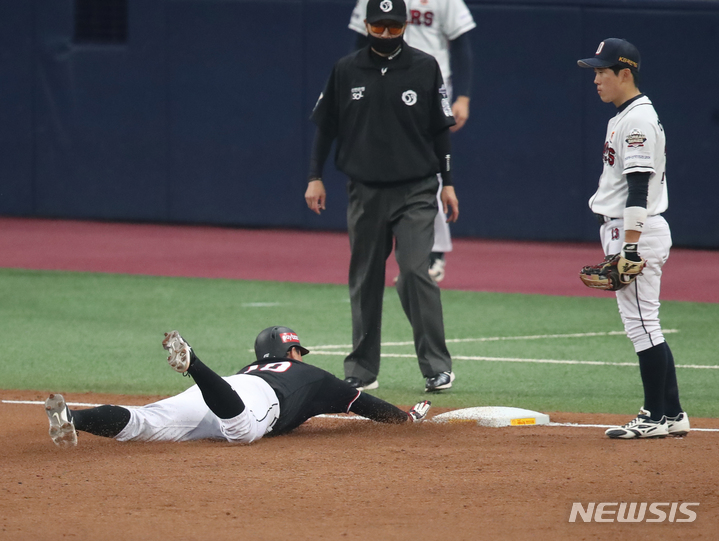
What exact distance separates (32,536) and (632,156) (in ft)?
10.2

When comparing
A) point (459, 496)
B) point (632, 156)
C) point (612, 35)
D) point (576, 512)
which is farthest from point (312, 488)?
point (612, 35)

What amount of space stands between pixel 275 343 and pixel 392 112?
1718 millimetres

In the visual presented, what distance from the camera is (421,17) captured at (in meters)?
10.5

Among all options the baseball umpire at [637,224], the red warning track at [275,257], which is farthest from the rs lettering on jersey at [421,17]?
the baseball umpire at [637,224]

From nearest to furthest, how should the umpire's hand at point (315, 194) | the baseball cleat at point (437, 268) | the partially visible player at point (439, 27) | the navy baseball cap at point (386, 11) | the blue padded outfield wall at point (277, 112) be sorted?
the navy baseball cap at point (386, 11)
the umpire's hand at point (315, 194)
the partially visible player at point (439, 27)
the baseball cleat at point (437, 268)
the blue padded outfield wall at point (277, 112)

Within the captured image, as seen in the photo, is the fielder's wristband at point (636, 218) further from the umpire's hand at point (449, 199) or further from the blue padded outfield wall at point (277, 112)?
the blue padded outfield wall at point (277, 112)

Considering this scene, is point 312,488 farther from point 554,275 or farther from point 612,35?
point 612,35

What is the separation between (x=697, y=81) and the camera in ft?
49.1

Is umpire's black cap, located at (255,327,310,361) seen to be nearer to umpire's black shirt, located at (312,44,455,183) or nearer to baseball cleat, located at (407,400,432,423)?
baseball cleat, located at (407,400,432,423)

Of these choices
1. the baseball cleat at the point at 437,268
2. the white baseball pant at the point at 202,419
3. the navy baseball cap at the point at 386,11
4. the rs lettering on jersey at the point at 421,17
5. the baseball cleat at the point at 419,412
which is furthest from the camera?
the baseball cleat at the point at 437,268

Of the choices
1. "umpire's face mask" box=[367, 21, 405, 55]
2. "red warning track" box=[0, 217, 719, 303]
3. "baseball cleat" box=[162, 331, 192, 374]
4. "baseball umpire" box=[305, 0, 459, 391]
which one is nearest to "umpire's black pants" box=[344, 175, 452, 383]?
"baseball umpire" box=[305, 0, 459, 391]

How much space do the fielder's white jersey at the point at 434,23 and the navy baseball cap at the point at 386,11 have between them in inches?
123

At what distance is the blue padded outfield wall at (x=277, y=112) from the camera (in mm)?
15055

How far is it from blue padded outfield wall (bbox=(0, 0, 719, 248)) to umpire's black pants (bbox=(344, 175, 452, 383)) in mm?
7934
